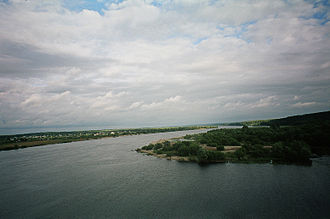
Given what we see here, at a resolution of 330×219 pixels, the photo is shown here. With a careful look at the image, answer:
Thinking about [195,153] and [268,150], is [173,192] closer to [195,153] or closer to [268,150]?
[195,153]

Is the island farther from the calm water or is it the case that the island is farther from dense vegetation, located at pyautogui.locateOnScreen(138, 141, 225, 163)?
the calm water

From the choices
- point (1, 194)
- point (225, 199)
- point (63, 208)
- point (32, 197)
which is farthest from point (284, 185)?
point (1, 194)

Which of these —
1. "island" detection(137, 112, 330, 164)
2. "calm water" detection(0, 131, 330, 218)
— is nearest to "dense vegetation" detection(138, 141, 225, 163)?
"island" detection(137, 112, 330, 164)

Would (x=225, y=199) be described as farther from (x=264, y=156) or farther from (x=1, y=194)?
(x=1, y=194)

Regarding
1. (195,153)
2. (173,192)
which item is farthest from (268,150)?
(173,192)

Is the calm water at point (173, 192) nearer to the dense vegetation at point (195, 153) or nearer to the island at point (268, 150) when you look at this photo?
the dense vegetation at point (195, 153)

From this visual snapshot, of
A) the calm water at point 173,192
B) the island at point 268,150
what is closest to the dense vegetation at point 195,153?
the island at point 268,150

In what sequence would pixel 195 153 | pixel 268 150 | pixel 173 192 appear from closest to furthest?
pixel 173 192, pixel 268 150, pixel 195 153

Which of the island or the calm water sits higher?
the island
